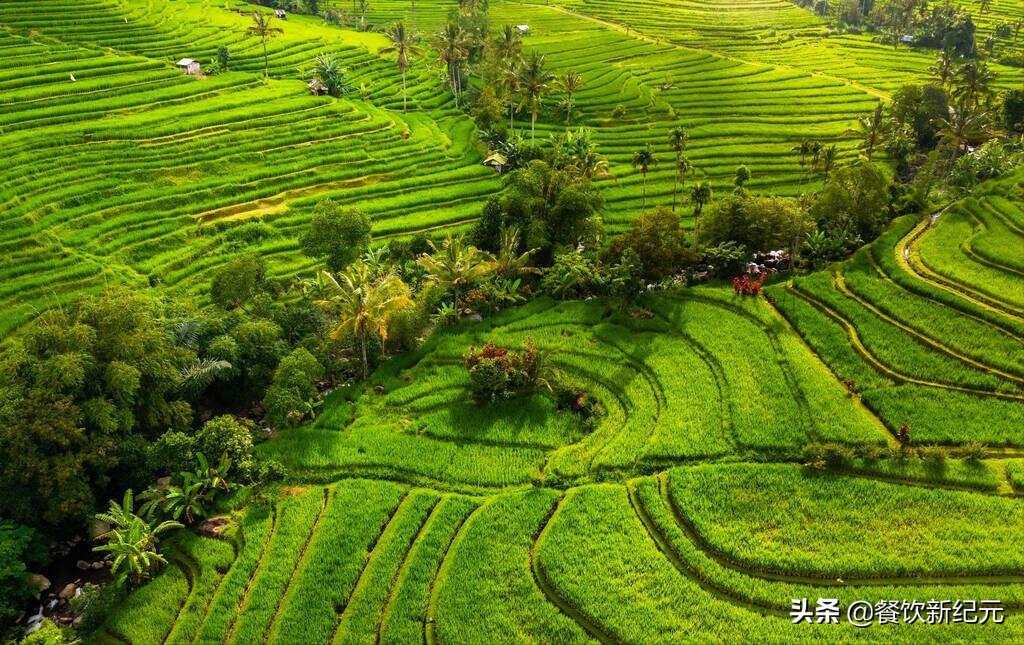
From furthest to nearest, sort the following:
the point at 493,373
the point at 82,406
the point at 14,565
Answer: the point at 493,373, the point at 82,406, the point at 14,565

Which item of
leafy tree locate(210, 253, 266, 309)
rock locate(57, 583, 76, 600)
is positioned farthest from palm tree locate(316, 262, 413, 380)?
rock locate(57, 583, 76, 600)

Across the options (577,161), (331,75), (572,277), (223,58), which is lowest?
(572,277)

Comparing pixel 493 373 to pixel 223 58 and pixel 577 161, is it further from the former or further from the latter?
pixel 223 58

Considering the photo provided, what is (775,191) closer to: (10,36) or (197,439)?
(197,439)

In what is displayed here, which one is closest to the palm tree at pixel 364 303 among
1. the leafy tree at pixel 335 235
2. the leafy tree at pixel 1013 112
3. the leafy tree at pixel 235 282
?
the leafy tree at pixel 335 235

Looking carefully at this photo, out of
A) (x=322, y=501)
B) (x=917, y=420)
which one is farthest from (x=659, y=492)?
(x=322, y=501)

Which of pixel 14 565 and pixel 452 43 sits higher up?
pixel 452 43

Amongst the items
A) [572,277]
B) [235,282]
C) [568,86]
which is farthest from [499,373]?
[568,86]

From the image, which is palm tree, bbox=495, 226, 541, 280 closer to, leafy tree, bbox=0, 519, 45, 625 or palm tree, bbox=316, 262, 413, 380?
palm tree, bbox=316, 262, 413, 380
